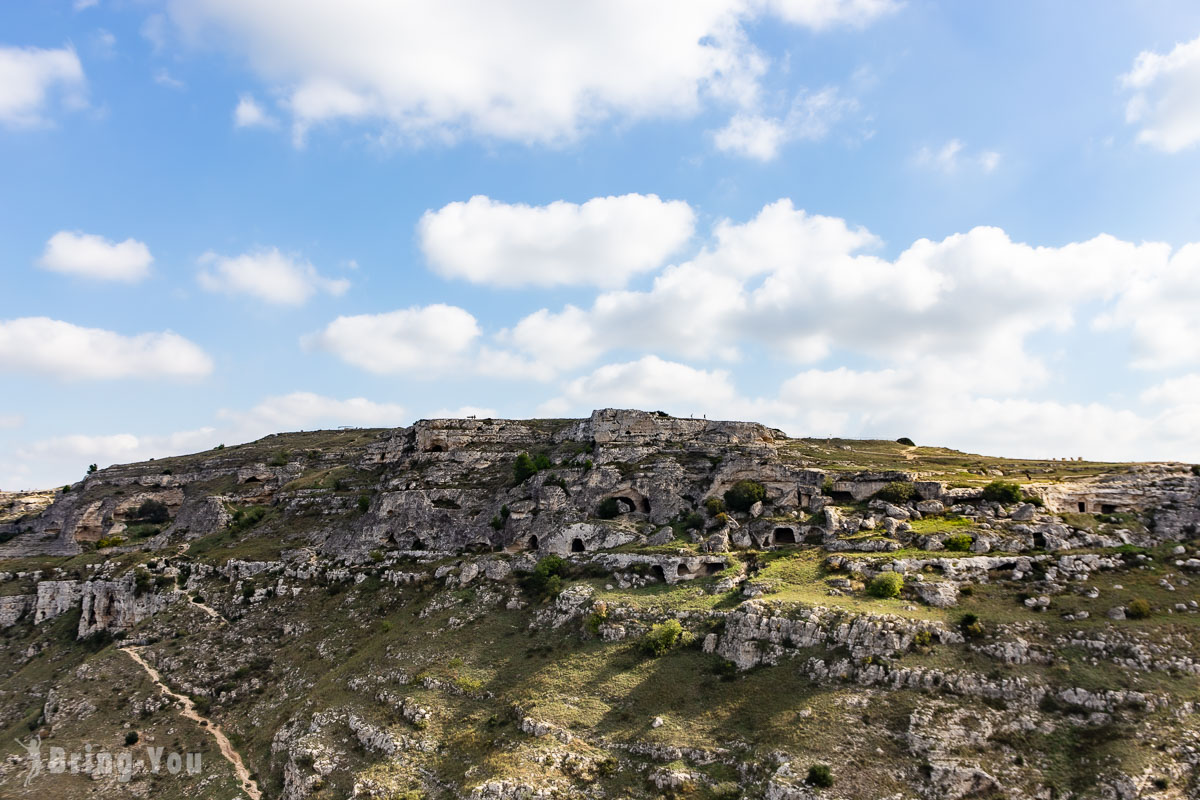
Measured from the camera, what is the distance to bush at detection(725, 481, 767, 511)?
63.4 metres

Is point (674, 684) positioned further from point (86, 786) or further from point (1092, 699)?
point (86, 786)

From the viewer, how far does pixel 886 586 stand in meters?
44.3

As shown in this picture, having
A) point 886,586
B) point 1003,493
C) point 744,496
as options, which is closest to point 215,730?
point 744,496

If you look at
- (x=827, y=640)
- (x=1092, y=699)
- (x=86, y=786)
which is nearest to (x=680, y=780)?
(x=827, y=640)

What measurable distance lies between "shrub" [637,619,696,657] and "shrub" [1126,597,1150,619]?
25.8 metres

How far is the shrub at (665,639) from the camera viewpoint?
45.1 meters

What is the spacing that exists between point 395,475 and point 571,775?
5284 centimetres

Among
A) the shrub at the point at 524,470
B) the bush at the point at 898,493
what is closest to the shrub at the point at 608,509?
the shrub at the point at 524,470

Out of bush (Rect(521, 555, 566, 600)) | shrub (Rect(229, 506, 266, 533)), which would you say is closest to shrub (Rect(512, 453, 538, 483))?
bush (Rect(521, 555, 566, 600))

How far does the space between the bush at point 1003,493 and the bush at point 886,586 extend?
17.3 meters

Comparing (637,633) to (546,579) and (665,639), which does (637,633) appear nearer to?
(665,639)

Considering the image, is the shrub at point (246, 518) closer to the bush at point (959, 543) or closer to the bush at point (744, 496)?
the bush at point (744, 496)

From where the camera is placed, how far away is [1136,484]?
5691cm

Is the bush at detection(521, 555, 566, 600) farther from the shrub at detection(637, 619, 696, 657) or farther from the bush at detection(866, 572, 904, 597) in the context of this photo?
the bush at detection(866, 572, 904, 597)
